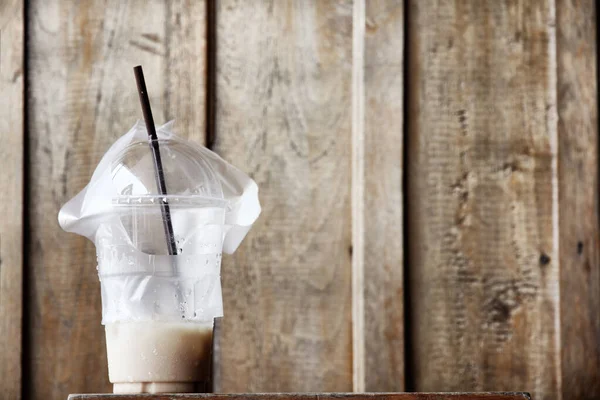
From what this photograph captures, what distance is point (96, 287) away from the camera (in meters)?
1.47

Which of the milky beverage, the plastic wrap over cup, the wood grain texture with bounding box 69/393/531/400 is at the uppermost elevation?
the plastic wrap over cup

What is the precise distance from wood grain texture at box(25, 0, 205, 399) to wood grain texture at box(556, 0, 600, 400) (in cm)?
66

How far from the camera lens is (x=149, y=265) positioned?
3.59 feet

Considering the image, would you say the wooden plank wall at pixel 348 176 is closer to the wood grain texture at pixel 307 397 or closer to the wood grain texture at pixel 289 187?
the wood grain texture at pixel 289 187

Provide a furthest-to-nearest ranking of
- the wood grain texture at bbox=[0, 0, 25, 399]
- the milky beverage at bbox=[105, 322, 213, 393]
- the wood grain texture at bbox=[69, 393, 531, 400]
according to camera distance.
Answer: the wood grain texture at bbox=[0, 0, 25, 399], the milky beverage at bbox=[105, 322, 213, 393], the wood grain texture at bbox=[69, 393, 531, 400]

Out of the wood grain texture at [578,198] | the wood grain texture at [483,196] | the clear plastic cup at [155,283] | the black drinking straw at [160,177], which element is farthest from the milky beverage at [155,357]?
the wood grain texture at [578,198]

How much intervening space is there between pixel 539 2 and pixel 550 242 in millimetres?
436

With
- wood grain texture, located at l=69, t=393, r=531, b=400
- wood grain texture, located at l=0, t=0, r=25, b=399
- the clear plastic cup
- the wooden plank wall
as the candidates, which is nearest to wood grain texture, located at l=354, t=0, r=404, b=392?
the wooden plank wall

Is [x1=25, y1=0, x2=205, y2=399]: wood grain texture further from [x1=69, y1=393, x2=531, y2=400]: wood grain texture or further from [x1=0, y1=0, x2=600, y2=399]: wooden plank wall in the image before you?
[x1=69, y1=393, x2=531, y2=400]: wood grain texture

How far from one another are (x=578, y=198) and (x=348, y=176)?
0.42 meters

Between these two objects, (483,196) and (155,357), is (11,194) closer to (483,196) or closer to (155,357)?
(155,357)

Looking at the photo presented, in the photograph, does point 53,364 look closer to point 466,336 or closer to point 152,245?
point 152,245

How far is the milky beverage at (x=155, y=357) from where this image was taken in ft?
3.53

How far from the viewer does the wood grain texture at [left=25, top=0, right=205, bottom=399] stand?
146cm
